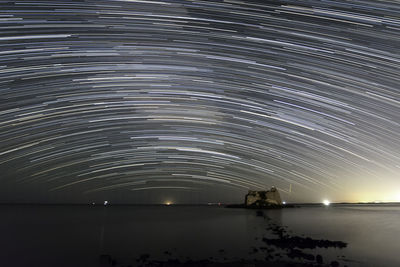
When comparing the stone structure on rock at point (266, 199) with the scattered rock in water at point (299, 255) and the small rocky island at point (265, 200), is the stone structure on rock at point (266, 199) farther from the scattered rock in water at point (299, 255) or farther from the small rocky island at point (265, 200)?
the scattered rock in water at point (299, 255)

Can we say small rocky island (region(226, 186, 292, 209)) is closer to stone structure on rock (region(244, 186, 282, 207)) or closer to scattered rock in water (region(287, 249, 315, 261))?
stone structure on rock (region(244, 186, 282, 207))

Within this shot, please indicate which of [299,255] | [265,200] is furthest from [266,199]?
[299,255]

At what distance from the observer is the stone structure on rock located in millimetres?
143750

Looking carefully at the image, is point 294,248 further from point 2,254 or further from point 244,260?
point 2,254

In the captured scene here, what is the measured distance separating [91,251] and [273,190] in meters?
124

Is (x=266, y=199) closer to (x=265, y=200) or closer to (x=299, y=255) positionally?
(x=265, y=200)

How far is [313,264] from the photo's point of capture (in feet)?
65.5

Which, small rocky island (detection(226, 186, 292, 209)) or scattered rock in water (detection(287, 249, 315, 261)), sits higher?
small rocky island (detection(226, 186, 292, 209))

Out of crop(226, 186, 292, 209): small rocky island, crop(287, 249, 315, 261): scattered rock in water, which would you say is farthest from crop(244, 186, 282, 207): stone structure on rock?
crop(287, 249, 315, 261): scattered rock in water

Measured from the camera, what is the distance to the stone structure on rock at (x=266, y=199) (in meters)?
144

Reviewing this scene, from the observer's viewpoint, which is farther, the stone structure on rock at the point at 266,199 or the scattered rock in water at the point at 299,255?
the stone structure on rock at the point at 266,199

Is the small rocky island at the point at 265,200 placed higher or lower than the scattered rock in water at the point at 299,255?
higher

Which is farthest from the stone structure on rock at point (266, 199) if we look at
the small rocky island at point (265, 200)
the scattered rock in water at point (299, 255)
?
the scattered rock in water at point (299, 255)

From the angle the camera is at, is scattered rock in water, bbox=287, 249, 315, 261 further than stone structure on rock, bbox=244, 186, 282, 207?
No
